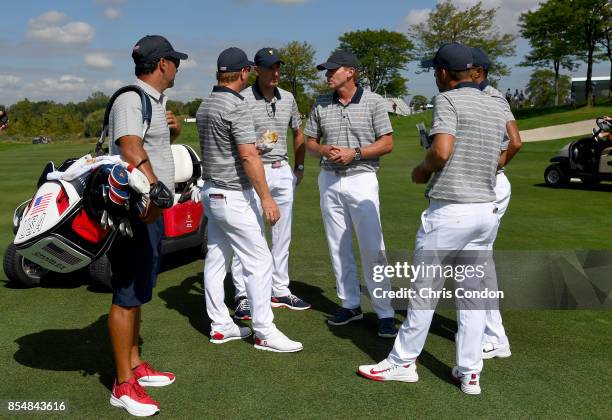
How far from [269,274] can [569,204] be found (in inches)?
339

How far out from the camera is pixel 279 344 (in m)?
4.34

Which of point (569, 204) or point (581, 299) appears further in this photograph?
point (569, 204)

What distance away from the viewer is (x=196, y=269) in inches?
268

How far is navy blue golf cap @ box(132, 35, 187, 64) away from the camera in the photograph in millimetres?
3600

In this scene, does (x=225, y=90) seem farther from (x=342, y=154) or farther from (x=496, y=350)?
(x=496, y=350)

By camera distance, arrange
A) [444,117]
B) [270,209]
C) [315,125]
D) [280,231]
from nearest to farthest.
→ [444,117], [270,209], [315,125], [280,231]

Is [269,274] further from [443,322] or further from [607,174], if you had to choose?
[607,174]

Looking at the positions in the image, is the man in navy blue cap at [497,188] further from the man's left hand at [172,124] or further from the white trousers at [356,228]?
the man's left hand at [172,124]

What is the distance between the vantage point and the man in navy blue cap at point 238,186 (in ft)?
Answer: 13.9

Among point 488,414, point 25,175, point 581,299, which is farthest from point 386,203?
point 25,175

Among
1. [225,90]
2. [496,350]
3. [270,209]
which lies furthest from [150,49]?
[496,350]

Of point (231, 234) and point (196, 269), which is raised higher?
point (231, 234)

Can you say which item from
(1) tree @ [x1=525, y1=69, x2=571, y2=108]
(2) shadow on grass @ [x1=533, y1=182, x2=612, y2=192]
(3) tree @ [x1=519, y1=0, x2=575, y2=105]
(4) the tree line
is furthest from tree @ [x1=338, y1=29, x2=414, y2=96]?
(2) shadow on grass @ [x1=533, y1=182, x2=612, y2=192]

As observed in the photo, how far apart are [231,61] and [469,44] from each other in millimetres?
55839
